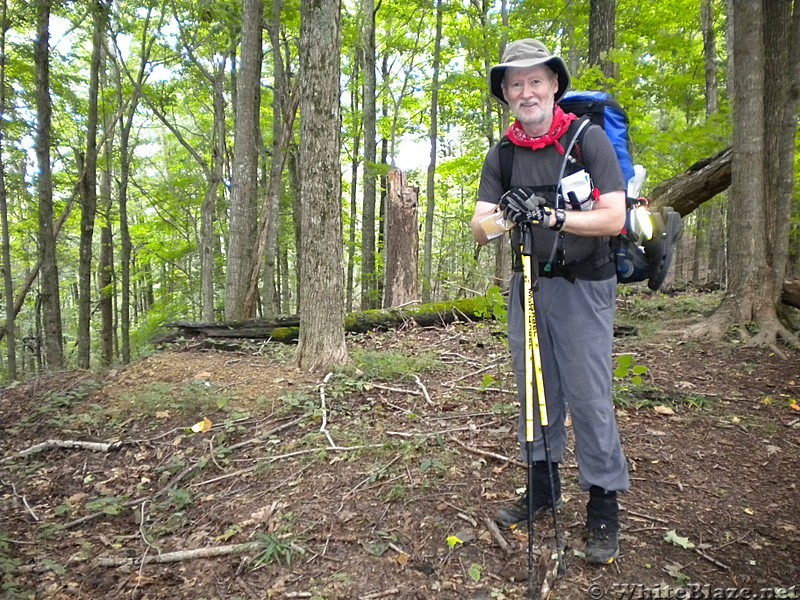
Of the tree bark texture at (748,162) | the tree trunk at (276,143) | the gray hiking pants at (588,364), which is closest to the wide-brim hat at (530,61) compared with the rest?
the gray hiking pants at (588,364)

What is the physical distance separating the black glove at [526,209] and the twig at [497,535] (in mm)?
1664

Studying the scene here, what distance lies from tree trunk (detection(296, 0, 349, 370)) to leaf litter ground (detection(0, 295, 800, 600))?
0.50 metres

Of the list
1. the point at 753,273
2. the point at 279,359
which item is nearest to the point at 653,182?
the point at 753,273

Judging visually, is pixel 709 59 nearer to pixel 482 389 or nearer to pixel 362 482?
pixel 482 389

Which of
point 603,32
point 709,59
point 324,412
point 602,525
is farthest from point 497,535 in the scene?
point 709,59

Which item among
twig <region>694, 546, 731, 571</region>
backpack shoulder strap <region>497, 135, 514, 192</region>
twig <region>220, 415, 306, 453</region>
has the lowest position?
twig <region>694, 546, 731, 571</region>

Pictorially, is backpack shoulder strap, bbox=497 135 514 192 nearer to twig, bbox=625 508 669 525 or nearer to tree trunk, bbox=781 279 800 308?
twig, bbox=625 508 669 525

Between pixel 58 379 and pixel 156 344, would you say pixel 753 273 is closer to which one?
pixel 156 344

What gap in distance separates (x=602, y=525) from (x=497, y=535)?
55 cm

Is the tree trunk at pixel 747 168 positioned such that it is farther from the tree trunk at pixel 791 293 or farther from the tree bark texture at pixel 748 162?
the tree trunk at pixel 791 293

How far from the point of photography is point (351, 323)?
24.9 ft

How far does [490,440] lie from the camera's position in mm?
3938

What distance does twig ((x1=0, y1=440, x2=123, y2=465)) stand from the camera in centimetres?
438

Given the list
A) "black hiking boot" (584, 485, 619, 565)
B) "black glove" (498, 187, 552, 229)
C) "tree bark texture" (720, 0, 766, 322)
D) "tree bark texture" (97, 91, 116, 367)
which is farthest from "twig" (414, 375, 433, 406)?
"tree bark texture" (97, 91, 116, 367)
